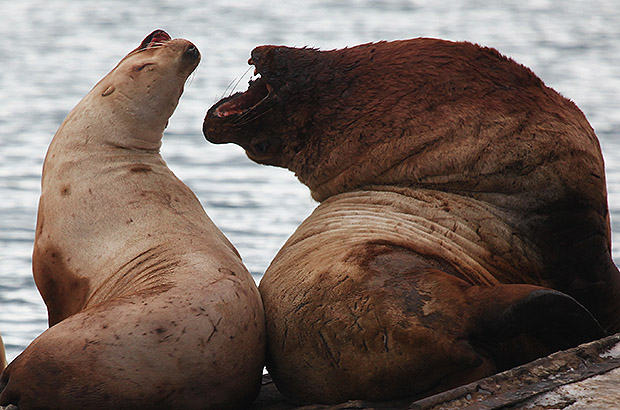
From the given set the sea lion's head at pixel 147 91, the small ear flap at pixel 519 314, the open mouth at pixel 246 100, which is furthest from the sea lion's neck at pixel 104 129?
Answer: the small ear flap at pixel 519 314

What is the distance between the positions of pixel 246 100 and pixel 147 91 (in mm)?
437

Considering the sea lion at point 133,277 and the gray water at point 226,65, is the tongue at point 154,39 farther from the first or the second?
the gray water at point 226,65

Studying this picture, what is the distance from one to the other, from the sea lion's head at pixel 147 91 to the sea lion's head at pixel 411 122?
233 mm

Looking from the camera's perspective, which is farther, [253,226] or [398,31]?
[398,31]

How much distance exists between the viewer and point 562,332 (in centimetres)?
340

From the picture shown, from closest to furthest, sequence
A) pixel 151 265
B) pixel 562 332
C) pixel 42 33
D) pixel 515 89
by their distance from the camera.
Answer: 1. pixel 562 332
2. pixel 151 265
3. pixel 515 89
4. pixel 42 33

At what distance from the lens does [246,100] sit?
449cm

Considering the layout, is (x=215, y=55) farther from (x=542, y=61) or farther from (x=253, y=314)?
(x=253, y=314)

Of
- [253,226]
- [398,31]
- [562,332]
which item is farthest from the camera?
[398,31]

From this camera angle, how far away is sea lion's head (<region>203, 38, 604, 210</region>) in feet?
12.6

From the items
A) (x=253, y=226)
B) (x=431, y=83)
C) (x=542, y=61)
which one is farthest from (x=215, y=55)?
(x=431, y=83)

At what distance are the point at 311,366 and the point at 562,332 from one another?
83cm

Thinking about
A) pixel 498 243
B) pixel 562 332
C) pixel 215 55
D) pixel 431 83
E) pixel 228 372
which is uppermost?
pixel 215 55

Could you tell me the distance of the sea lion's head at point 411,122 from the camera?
3.83m
